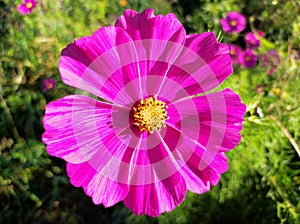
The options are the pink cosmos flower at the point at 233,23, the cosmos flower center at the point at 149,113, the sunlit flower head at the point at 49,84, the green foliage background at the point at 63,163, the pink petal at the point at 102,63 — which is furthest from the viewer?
the pink cosmos flower at the point at 233,23

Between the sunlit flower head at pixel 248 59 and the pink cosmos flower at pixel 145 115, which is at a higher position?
the pink cosmos flower at pixel 145 115

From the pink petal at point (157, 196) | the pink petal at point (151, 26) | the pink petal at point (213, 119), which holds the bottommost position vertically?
the pink petal at point (157, 196)

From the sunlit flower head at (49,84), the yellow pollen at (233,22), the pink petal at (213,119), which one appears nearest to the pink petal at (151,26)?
the pink petal at (213,119)

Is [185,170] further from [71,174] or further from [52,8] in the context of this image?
[52,8]

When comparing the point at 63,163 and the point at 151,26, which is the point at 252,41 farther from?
the point at 151,26

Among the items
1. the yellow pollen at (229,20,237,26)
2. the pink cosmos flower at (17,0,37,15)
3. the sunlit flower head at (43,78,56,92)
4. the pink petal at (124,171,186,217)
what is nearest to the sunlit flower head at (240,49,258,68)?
the yellow pollen at (229,20,237,26)

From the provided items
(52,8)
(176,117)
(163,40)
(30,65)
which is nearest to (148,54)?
(163,40)

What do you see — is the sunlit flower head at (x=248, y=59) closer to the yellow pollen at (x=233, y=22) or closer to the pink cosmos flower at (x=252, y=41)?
the pink cosmos flower at (x=252, y=41)

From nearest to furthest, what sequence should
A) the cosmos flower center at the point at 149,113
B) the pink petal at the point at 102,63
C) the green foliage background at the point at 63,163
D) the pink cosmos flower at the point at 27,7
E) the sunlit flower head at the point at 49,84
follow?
the pink petal at the point at 102,63
the cosmos flower center at the point at 149,113
the green foliage background at the point at 63,163
the sunlit flower head at the point at 49,84
the pink cosmos flower at the point at 27,7
